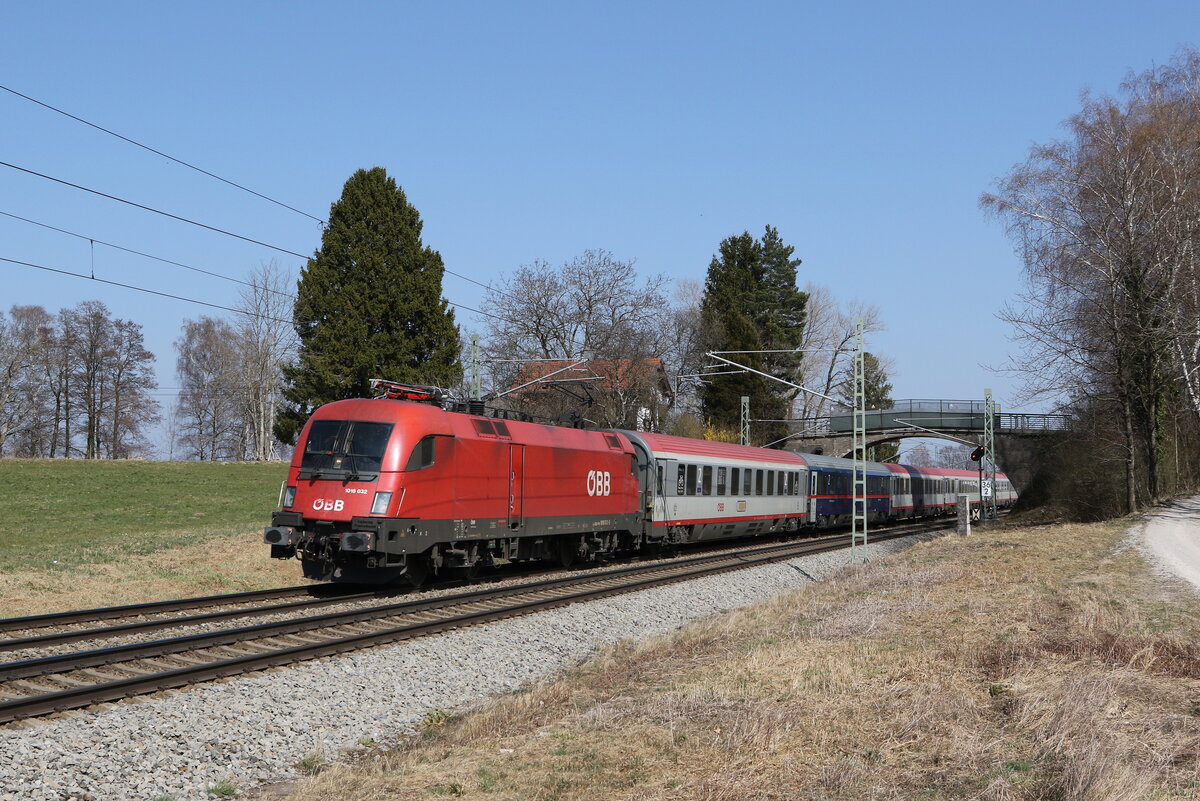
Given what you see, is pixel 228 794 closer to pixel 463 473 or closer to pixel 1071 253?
pixel 463 473

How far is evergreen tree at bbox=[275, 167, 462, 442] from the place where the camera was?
44969mm

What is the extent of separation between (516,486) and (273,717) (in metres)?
9.74

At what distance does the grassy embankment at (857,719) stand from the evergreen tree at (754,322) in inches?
2265

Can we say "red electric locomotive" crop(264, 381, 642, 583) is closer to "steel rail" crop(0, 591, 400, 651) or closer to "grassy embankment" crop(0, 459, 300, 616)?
"steel rail" crop(0, 591, 400, 651)

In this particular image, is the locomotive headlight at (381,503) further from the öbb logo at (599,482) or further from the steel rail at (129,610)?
the öbb logo at (599,482)

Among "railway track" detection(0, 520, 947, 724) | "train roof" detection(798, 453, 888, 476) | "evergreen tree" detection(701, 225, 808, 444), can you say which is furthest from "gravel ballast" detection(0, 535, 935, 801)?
"evergreen tree" detection(701, 225, 808, 444)

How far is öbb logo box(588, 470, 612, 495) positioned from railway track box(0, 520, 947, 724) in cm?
301

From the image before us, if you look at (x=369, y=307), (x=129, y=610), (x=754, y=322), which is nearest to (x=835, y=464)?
(x=369, y=307)

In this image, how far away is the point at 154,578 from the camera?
59.1ft

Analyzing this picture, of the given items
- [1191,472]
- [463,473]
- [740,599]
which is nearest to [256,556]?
[463,473]

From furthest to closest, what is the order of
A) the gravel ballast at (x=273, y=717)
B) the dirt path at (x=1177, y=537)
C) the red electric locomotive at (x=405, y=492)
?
the dirt path at (x=1177, y=537) → the red electric locomotive at (x=405, y=492) → the gravel ballast at (x=273, y=717)

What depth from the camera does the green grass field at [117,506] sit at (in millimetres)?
21125

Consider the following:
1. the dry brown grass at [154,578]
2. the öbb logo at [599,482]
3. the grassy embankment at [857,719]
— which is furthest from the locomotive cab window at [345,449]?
the öbb logo at [599,482]

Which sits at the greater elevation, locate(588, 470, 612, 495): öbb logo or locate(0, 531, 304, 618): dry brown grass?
locate(588, 470, 612, 495): öbb logo
